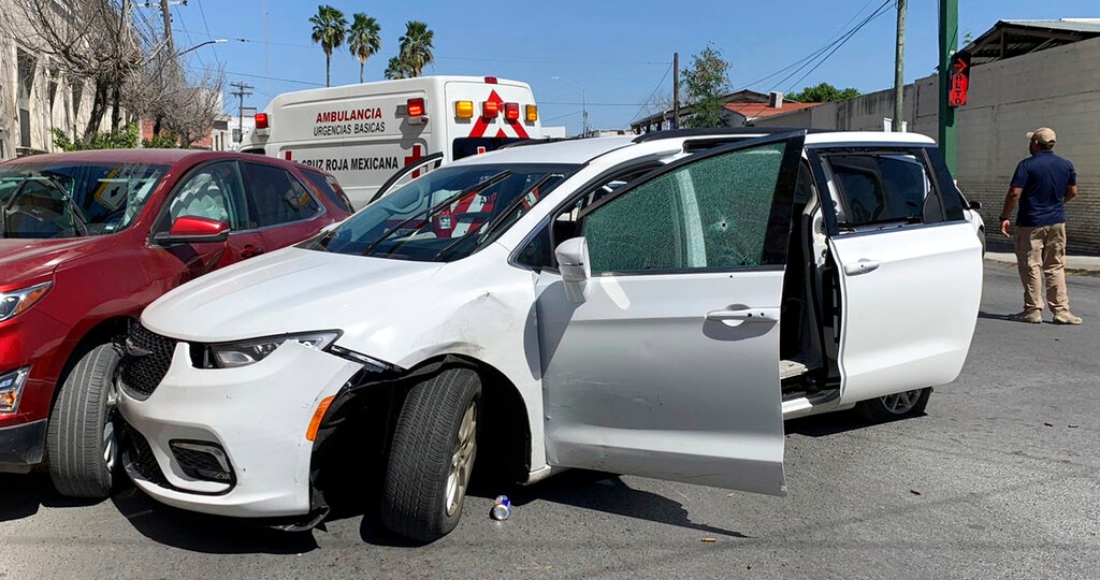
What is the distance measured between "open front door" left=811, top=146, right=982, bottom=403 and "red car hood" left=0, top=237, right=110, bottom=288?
153 inches

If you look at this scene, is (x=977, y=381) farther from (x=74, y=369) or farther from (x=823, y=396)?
(x=74, y=369)

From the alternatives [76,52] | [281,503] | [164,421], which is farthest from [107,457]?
[76,52]

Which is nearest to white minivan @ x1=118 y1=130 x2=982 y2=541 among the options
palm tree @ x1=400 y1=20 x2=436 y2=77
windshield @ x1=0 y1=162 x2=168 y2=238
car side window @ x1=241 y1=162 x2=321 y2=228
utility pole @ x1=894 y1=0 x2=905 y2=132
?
windshield @ x1=0 y1=162 x2=168 y2=238

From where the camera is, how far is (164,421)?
3.50m

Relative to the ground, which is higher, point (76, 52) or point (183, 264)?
point (76, 52)

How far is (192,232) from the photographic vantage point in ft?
15.6

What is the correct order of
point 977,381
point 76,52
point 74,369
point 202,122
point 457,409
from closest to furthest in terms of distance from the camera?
point 457,409, point 74,369, point 977,381, point 76,52, point 202,122

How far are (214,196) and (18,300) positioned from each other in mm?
1906

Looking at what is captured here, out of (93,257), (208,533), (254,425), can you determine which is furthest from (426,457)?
(93,257)

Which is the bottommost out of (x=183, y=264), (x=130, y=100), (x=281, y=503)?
(x=281, y=503)

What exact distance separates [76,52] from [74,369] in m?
15.6

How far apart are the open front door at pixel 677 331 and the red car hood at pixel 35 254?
2289mm

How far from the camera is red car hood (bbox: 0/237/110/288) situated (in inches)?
153

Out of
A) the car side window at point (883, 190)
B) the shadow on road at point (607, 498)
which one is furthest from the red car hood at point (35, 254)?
the car side window at point (883, 190)
